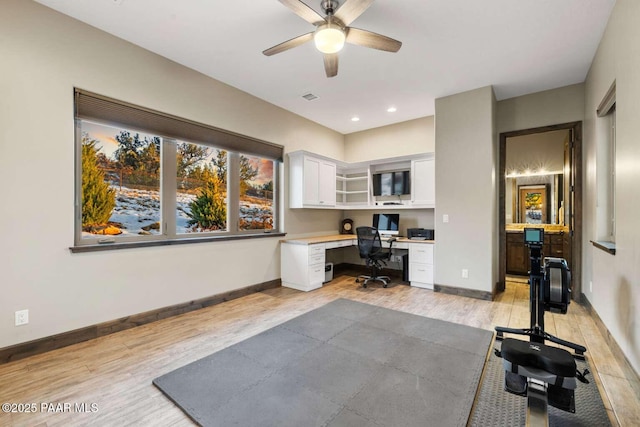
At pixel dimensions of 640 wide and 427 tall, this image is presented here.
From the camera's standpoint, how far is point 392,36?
2939mm

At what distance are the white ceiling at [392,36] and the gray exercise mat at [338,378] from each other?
2.99 meters

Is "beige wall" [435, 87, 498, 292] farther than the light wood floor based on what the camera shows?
Yes

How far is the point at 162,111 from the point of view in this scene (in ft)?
10.8

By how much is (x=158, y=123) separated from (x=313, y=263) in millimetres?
2821

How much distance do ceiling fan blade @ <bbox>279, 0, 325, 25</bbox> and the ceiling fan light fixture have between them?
0.06 m

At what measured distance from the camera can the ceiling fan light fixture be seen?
2.32m

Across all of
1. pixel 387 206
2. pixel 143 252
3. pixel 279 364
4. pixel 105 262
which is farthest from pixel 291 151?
pixel 279 364

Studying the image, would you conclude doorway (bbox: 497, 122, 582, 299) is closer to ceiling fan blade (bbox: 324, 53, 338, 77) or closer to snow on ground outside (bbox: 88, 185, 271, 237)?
ceiling fan blade (bbox: 324, 53, 338, 77)

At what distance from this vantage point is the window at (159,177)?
2.85 metres

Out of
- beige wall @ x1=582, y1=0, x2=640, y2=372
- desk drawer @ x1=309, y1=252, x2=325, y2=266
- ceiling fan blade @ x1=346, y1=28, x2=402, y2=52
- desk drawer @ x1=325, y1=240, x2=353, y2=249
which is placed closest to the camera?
beige wall @ x1=582, y1=0, x2=640, y2=372

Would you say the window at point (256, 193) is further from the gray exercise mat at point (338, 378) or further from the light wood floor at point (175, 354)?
the gray exercise mat at point (338, 378)

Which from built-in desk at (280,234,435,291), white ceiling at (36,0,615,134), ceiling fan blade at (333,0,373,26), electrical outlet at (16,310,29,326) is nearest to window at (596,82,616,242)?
white ceiling at (36,0,615,134)

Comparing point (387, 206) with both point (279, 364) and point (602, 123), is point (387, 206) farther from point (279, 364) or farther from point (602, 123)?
point (279, 364)

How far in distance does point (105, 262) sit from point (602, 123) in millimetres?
5398
